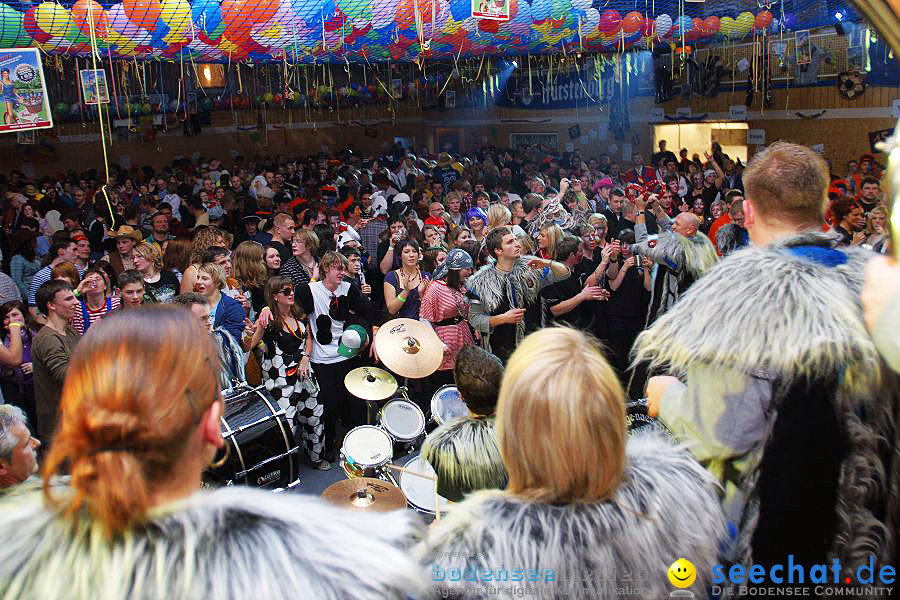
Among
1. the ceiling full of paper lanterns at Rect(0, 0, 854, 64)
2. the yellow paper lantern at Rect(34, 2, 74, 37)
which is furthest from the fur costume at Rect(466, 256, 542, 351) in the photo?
the yellow paper lantern at Rect(34, 2, 74, 37)

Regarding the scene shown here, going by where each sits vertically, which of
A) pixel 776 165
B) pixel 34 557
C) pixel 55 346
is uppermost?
pixel 776 165

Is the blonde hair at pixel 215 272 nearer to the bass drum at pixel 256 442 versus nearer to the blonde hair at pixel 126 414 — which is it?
the bass drum at pixel 256 442

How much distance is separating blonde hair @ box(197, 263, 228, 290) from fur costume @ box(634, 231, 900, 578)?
3.76 m

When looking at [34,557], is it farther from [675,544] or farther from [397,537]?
[675,544]

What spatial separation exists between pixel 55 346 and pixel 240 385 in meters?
1.09

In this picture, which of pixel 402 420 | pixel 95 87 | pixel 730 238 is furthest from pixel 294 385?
pixel 730 238

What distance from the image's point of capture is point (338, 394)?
5191 millimetres

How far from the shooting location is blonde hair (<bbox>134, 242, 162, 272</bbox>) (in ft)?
18.4

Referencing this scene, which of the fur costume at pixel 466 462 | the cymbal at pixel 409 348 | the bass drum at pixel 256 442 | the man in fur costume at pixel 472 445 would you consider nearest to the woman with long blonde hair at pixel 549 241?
the cymbal at pixel 409 348

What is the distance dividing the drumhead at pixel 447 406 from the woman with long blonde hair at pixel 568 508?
2365 mm

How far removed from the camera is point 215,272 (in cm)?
493

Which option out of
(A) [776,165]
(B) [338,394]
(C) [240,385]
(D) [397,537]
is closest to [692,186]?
(B) [338,394]

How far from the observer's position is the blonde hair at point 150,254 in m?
5.60

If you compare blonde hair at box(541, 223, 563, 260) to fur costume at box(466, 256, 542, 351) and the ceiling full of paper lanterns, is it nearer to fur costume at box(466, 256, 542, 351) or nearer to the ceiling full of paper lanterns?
fur costume at box(466, 256, 542, 351)
